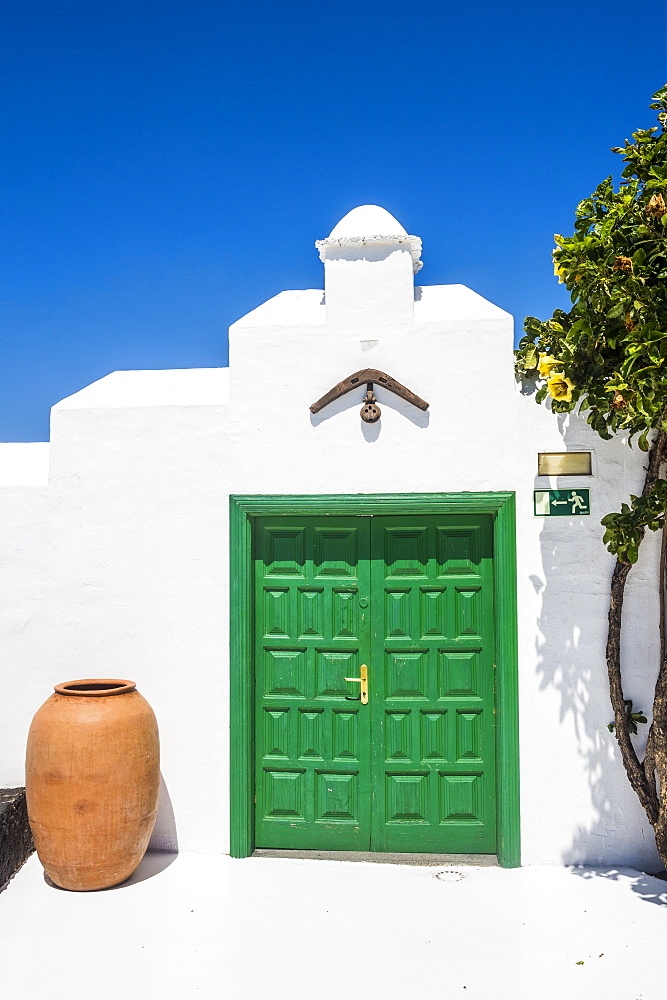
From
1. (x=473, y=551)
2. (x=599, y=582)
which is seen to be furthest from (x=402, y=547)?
(x=599, y=582)

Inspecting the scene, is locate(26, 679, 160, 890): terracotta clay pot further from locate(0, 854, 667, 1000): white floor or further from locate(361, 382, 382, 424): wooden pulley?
locate(361, 382, 382, 424): wooden pulley

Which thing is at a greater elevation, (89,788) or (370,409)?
(370,409)

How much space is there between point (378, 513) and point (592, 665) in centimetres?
140

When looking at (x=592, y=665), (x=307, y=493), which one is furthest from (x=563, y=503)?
(x=307, y=493)

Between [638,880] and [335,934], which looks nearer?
[335,934]

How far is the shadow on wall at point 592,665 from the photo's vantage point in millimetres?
4000

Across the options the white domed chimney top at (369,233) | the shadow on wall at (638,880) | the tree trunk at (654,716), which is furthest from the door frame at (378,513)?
the white domed chimney top at (369,233)

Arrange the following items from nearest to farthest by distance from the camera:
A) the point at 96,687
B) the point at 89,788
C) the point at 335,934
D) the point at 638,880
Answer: the point at 335,934
the point at 89,788
the point at 638,880
the point at 96,687

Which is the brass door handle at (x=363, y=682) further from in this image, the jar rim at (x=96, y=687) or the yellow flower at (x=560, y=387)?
the yellow flower at (x=560, y=387)

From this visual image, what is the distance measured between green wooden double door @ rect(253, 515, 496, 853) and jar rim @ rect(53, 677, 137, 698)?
28.8 inches

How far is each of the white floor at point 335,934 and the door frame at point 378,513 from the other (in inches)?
10.8

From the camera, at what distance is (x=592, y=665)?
406 centimetres

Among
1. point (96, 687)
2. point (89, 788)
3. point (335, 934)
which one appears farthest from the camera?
point (96, 687)

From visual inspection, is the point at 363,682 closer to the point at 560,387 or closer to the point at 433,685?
the point at 433,685
